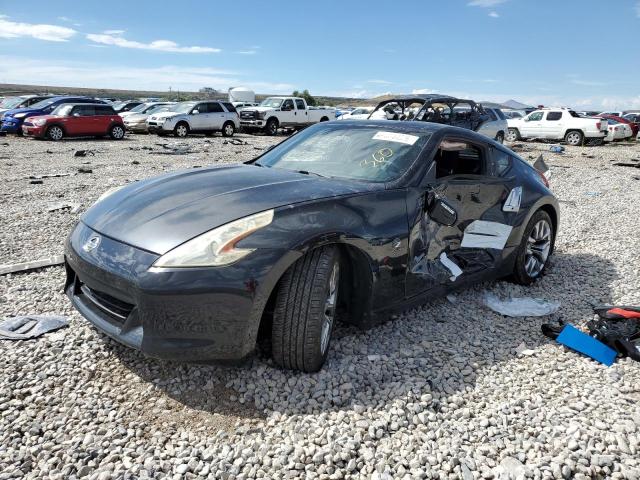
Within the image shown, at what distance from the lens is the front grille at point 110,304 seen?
2.58 meters

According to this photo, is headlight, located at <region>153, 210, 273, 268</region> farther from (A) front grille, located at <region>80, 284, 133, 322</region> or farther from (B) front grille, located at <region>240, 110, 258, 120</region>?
(B) front grille, located at <region>240, 110, 258, 120</region>

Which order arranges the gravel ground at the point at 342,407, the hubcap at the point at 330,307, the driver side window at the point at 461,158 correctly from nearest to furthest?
the gravel ground at the point at 342,407 → the hubcap at the point at 330,307 → the driver side window at the point at 461,158

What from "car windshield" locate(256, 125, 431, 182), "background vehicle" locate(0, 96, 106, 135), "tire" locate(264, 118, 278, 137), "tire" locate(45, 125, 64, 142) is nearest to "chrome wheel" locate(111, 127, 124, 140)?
"background vehicle" locate(0, 96, 106, 135)

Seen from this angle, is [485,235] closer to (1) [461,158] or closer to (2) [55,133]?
(1) [461,158]

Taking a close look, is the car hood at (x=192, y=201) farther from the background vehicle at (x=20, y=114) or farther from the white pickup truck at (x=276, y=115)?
the white pickup truck at (x=276, y=115)

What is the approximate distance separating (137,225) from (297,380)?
1234mm

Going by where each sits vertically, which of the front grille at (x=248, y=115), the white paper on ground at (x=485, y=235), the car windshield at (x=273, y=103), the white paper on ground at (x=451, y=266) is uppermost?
the car windshield at (x=273, y=103)

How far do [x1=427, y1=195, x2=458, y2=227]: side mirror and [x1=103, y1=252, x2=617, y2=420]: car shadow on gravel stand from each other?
0.79 m

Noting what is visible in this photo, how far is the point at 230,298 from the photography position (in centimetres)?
240

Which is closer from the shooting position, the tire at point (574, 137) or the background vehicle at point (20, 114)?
the background vehicle at point (20, 114)

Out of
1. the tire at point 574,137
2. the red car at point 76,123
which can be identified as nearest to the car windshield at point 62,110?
the red car at point 76,123

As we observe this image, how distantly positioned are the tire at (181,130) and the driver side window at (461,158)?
18.6m

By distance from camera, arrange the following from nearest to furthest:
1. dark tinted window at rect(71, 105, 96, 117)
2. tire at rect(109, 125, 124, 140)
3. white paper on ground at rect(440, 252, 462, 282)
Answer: white paper on ground at rect(440, 252, 462, 282)
dark tinted window at rect(71, 105, 96, 117)
tire at rect(109, 125, 124, 140)

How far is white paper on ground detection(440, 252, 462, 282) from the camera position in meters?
3.55
